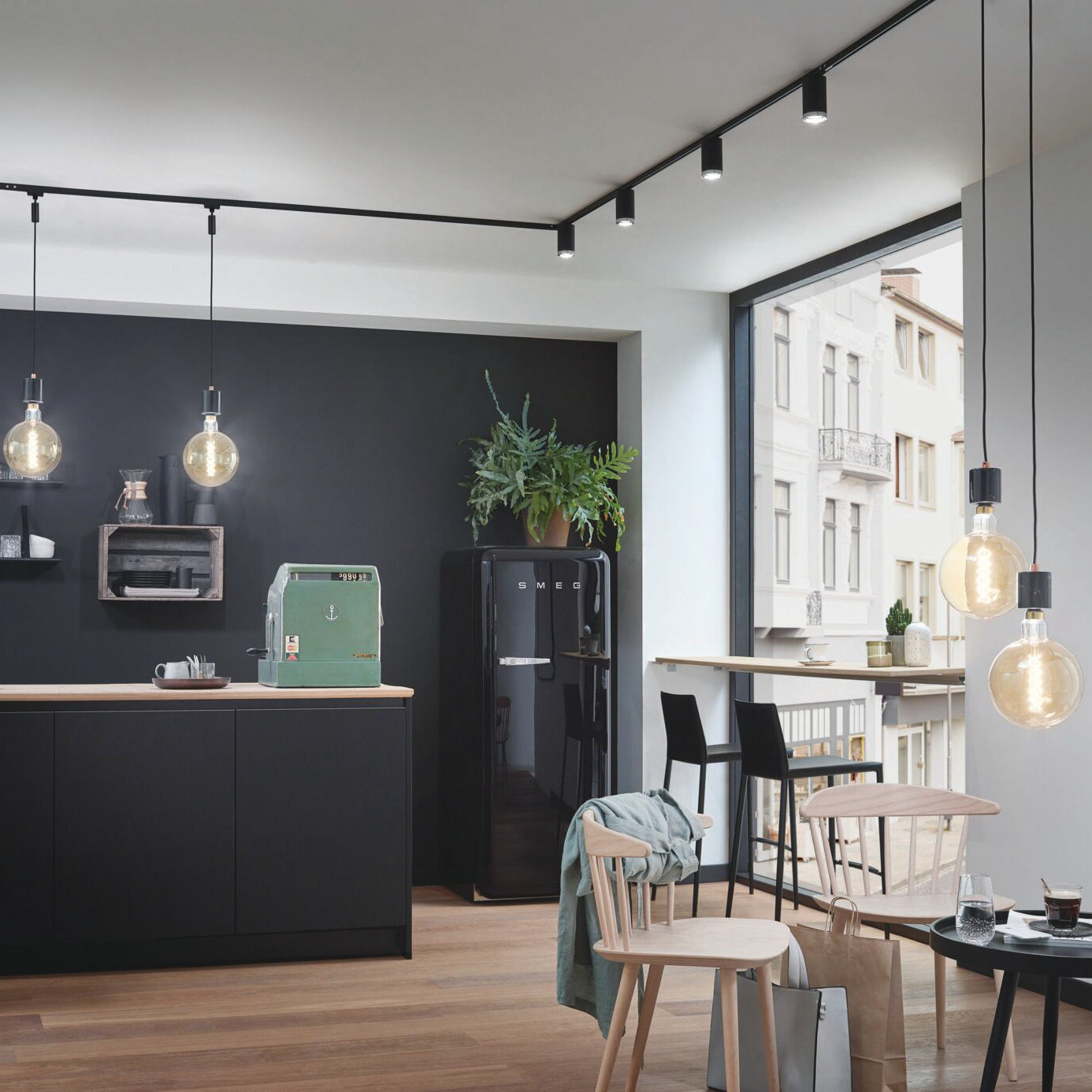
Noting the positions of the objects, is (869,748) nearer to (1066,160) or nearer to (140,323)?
(1066,160)

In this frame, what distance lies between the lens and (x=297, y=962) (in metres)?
4.91

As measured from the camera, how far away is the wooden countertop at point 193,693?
474 cm

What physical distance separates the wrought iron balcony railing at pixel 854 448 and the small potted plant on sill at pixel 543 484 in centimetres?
94

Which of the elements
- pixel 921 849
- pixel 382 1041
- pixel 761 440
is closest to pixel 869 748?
pixel 921 849

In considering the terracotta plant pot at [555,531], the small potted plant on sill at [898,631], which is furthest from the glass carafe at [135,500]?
the small potted plant on sill at [898,631]

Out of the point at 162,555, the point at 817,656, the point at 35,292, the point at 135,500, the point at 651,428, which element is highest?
the point at 35,292

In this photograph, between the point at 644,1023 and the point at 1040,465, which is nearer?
the point at 644,1023

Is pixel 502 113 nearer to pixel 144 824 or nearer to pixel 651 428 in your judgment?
pixel 651 428

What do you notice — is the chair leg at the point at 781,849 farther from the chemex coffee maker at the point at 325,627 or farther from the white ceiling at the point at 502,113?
the white ceiling at the point at 502,113

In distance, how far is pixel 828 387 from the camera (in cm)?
596

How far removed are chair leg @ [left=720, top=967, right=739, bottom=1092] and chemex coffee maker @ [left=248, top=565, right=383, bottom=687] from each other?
226 cm

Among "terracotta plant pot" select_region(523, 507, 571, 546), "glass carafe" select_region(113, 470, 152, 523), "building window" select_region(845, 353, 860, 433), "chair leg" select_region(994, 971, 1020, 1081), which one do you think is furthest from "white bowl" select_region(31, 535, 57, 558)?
"chair leg" select_region(994, 971, 1020, 1081)

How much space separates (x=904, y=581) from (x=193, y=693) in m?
2.82

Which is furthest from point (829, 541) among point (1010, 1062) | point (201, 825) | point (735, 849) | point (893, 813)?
point (201, 825)
